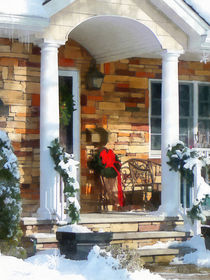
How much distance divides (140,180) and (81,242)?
4134mm

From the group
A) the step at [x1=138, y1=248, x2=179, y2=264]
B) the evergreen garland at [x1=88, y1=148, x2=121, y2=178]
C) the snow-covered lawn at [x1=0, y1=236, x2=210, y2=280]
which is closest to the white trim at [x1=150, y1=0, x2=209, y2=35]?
the evergreen garland at [x1=88, y1=148, x2=121, y2=178]

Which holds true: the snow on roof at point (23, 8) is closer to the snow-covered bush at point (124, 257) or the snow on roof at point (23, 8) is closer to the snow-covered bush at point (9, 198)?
the snow-covered bush at point (9, 198)

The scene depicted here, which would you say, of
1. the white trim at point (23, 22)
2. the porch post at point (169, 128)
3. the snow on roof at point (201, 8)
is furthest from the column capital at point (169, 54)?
the white trim at point (23, 22)

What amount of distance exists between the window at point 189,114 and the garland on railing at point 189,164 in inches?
88.6

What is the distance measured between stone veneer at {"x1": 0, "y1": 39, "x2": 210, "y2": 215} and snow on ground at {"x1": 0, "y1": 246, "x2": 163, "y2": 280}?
10.5 feet

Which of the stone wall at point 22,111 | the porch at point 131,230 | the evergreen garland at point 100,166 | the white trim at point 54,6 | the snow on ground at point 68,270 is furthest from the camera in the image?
the evergreen garland at point 100,166

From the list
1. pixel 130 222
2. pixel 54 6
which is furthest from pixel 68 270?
pixel 54 6

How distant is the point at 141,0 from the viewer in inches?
450

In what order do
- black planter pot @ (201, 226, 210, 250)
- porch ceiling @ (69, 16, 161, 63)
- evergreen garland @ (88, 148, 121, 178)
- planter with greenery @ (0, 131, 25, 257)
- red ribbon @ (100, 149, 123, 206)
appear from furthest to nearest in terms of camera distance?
evergreen garland @ (88, 148, 121, 178) → red ribbon @ (100, 149, 123, 206) → porch ceiling @ (69, 16, 161, 63) → black planter pot @ (201, 226, 210, 250) → planter with greenery @ (0, 131, 25, 257)

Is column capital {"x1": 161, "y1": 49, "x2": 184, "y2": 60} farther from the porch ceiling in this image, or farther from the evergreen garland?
the evergreen garland

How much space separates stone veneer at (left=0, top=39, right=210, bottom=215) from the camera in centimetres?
1178

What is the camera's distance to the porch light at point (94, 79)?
12836 millimetres

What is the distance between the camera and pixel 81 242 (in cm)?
942

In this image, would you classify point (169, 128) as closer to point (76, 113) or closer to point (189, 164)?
point (189, 164)
